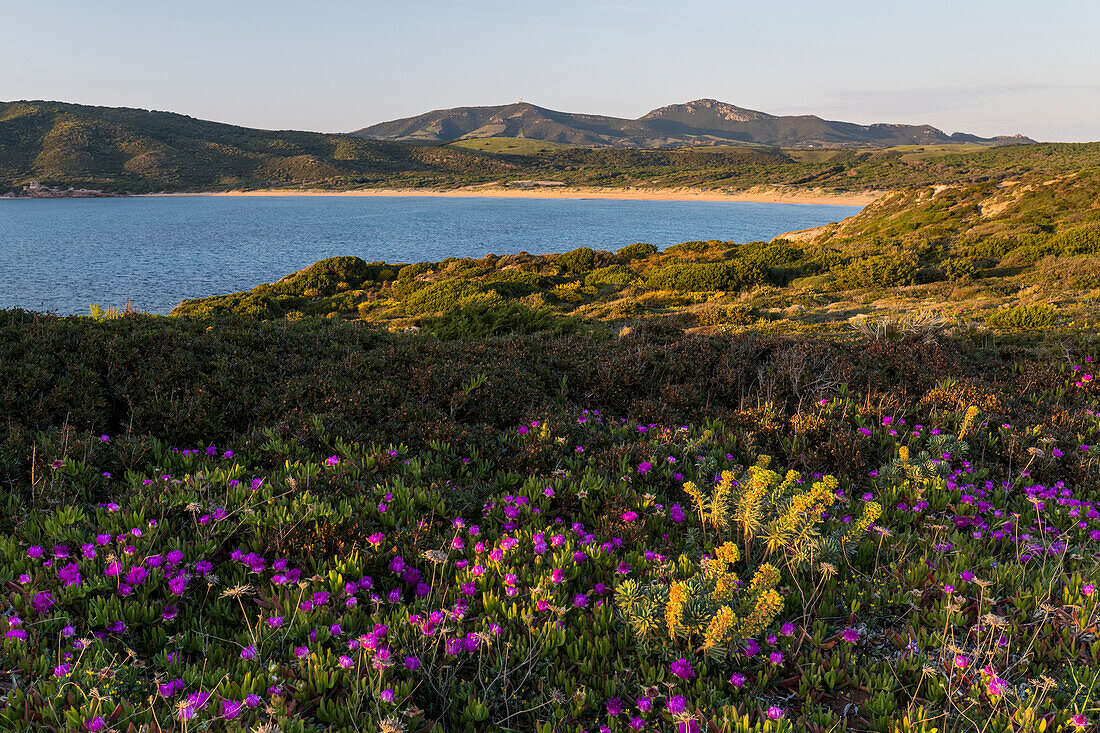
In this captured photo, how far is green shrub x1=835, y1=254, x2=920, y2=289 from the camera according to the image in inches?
755

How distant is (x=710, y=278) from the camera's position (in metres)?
21.5

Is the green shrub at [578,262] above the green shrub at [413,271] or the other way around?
above

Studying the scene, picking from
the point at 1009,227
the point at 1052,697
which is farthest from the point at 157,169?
the point at 1052,697

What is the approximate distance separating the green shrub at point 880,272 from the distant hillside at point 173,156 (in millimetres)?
151852

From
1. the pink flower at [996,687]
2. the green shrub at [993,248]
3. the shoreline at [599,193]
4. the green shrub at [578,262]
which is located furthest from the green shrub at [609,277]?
the shoreline at [599,193]

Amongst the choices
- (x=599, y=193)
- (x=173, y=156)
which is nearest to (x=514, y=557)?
(x=599, y=193)

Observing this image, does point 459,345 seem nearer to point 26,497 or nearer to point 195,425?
point 195,425

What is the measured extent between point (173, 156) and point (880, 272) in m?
181

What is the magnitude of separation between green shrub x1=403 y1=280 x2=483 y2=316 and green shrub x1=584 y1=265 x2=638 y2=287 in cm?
529

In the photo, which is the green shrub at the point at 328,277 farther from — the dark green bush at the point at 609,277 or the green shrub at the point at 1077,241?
the green shrub at the point at 1077,241

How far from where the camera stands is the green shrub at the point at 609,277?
2406 cm

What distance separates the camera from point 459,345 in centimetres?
756

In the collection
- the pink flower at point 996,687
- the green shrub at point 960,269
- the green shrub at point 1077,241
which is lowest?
the pink flower at point 996,687

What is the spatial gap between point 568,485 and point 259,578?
74.7 inches
